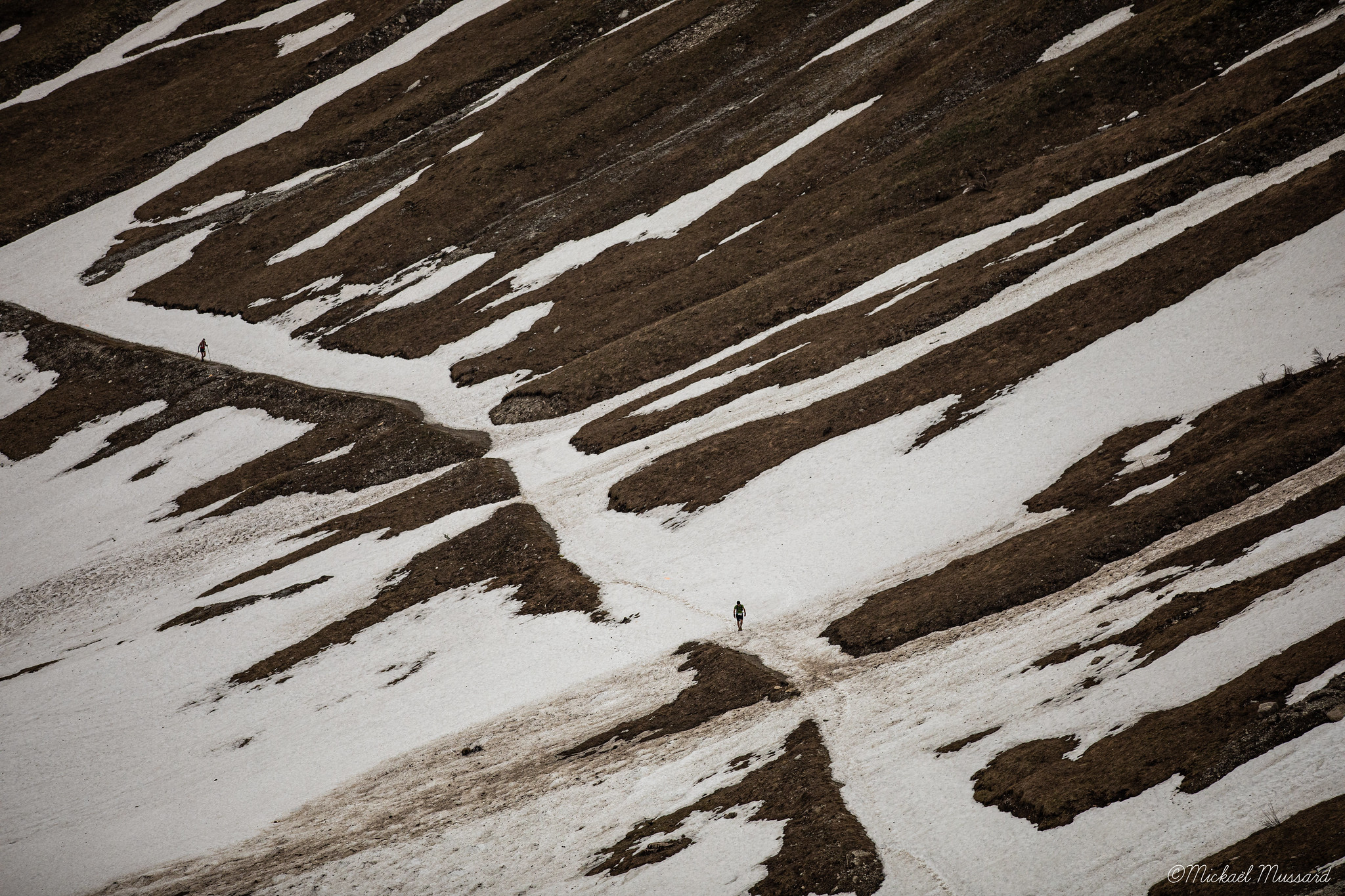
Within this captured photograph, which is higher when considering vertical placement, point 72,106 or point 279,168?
point 72,106

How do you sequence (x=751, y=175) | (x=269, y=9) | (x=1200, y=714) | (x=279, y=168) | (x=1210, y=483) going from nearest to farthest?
(x=1200, y=714) < (x=1210, y=483) < (x=751, y=175) < (x=279, y=168) < (x=269, y=9)

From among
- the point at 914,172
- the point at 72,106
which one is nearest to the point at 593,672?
the point at 914,172

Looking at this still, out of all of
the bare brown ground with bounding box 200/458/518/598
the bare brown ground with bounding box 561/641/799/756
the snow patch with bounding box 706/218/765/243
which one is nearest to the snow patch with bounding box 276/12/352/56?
the snow patch with bounding box 706/218/765/243

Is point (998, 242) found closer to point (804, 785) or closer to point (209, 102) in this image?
point (804, 785)

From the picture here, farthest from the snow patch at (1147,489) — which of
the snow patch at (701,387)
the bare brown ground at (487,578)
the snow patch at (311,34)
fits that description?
the snow patch at (311,34)

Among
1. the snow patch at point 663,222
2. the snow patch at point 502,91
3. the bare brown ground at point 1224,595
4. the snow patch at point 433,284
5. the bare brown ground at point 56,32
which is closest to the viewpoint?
the bare brown ground at point 1224,595

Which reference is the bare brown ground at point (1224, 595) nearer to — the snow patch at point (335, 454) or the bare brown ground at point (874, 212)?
the bare brown ground at point (874, 212)

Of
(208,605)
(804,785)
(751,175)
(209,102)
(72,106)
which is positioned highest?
(72,106)

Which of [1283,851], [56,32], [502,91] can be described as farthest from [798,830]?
[56,32]
